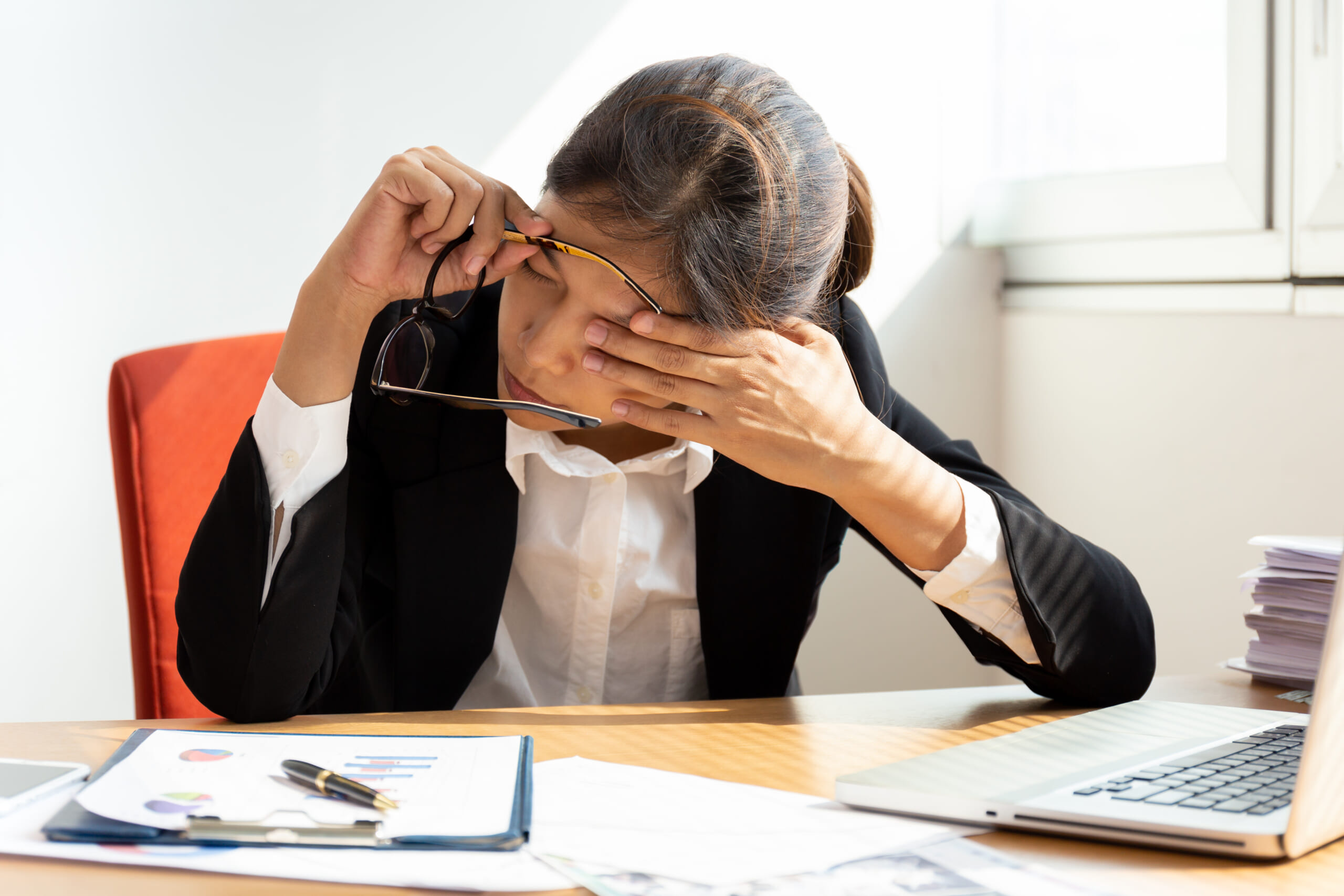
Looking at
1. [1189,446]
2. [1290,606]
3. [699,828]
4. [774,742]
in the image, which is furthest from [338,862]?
[1189,446]

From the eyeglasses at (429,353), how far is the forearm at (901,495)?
0.74 feet

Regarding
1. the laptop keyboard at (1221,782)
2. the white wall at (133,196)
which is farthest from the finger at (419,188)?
the white wall at (133,196)

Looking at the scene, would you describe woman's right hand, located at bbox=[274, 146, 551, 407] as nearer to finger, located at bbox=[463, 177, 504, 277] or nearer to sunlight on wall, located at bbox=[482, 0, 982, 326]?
finger, located at bbox=[463, 177, 504, 277]

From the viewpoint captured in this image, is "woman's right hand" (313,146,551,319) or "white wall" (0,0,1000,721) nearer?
"woman's right hand" (313,146,551,319)

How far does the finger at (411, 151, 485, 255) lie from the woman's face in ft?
0.20

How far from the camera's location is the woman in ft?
3.07

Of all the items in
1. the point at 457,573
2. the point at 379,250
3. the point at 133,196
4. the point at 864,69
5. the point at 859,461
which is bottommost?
the point at 457,573

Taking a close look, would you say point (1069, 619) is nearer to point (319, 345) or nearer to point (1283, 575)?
point (1283, 575)

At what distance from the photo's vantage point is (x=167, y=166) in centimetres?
160

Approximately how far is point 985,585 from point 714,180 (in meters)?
0.44

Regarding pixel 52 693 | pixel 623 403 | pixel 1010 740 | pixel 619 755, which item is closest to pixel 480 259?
pixel 623 403

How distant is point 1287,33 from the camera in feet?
4.87

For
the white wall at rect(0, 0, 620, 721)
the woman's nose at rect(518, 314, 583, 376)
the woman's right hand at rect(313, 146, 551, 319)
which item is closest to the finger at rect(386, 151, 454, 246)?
the woman's right hand at rect(313, 146, 551, 319)

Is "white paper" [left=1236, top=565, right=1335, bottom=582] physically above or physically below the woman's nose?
below
